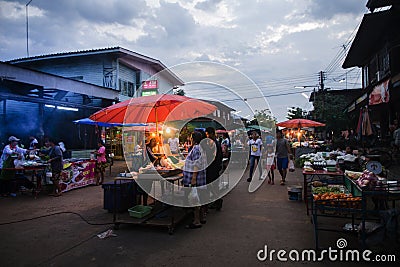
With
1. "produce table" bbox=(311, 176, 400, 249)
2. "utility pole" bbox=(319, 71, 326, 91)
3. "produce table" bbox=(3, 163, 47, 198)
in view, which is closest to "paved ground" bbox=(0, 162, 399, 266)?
"produce table" bbox=(311, 176, 400, 249)

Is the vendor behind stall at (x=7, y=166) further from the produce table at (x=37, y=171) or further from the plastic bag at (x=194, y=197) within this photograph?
the plastic bag at (x=194, y=197)

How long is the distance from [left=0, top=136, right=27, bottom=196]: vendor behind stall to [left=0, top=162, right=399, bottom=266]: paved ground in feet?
5.91

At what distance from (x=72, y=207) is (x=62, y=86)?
7188 millimetres

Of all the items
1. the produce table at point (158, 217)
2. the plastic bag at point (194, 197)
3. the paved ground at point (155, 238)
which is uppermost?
the plastic bag at point (194, 197)

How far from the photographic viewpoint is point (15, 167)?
25.8 feet

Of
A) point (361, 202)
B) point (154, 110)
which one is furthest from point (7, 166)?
point (361, 202)

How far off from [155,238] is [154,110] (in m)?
3.62

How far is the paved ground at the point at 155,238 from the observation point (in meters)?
3.78

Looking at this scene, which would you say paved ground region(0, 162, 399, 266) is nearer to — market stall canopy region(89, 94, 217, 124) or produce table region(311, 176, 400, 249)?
produce table region(311, 176, 400, 249)

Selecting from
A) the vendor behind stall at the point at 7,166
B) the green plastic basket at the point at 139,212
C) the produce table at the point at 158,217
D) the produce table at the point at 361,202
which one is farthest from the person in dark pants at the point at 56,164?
the produce table at the point at 361,202

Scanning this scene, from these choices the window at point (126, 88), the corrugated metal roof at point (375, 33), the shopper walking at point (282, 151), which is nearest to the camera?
the shopper walking at point (282, 151)

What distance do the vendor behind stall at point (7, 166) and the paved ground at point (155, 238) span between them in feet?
5.91

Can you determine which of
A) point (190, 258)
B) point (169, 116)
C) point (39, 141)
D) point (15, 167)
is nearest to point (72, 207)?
point (15, 167)

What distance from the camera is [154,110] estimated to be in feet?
23.9
